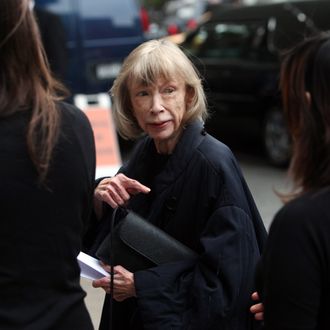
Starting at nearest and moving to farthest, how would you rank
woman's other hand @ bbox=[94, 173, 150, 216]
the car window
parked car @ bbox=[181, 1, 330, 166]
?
woman's other hand @ bbox=[94, 173, 150, 216] < parked car @ bbox=[181, 1, 330, 166] < the car window

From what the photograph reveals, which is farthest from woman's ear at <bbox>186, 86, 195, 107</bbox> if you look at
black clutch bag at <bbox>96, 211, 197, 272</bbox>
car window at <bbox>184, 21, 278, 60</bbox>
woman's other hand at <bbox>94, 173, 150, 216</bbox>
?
car window at <bbox>184, 21, 278, 60</bbox>

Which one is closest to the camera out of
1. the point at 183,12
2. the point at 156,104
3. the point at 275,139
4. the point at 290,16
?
the point at 156,104

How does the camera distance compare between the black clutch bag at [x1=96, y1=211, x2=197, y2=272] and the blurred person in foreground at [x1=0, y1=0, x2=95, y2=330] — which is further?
the black clutch bag at [x1=96, y1=211, x2=197, y2=272]

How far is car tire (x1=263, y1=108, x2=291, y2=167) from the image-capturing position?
7664 mm

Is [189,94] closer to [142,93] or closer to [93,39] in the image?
[142,93]

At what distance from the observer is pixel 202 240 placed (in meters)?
2.05

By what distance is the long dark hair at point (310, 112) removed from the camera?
146 cm

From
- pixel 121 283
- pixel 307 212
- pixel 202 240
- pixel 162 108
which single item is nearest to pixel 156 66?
pixel 162 108

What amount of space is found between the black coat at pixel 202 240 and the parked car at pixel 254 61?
521 cm

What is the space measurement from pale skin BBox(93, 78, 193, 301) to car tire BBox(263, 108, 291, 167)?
5.43 metres

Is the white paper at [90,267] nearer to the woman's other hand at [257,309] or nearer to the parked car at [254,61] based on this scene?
the woman's other hand at [257,309]

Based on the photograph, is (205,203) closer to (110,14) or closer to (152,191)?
(152,191)

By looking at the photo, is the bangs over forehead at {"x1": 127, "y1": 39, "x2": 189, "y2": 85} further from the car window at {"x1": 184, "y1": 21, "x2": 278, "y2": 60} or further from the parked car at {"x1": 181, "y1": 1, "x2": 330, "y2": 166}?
the car window at {"x1": 184, "y1": 21, "x2": 278, "y2": 60}

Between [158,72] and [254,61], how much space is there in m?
5.79
